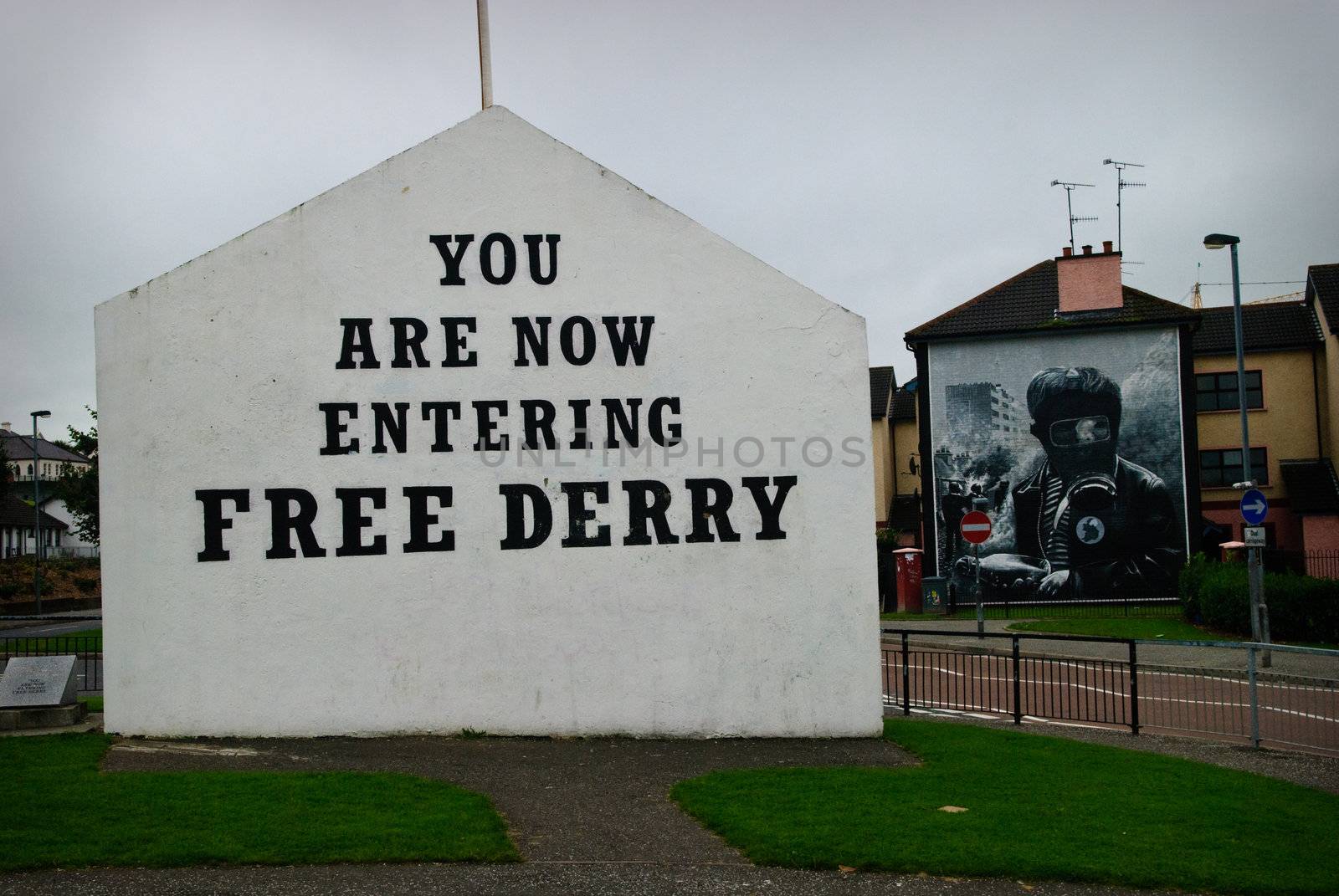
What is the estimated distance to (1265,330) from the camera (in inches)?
1683

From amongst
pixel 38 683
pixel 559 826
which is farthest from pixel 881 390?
pixel 559 826

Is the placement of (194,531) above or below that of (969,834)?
above

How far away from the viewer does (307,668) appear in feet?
40.8

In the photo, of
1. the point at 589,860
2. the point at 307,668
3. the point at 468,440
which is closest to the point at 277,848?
the point at 589,860

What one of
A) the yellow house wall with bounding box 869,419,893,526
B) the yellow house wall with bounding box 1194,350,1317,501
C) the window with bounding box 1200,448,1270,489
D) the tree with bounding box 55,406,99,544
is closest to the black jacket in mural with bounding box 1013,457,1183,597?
the yellow house wall with bounding box 1194,350,1317,501

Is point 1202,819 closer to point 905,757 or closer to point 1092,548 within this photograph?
point 905,757

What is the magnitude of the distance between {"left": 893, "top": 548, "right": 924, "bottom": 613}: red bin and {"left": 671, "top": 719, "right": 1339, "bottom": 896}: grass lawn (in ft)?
82.1

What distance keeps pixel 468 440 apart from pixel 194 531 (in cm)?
302

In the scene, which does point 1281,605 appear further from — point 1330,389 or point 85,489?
point 85,489

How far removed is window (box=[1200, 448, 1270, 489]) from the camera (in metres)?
41.8

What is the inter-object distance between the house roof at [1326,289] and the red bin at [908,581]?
1672 centimetres

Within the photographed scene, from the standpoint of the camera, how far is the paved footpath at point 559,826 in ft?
24.0

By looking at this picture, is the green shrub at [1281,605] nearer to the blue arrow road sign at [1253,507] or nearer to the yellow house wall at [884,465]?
the blue arrow road sign at [1253,507]

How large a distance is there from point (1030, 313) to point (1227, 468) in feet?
34.7
